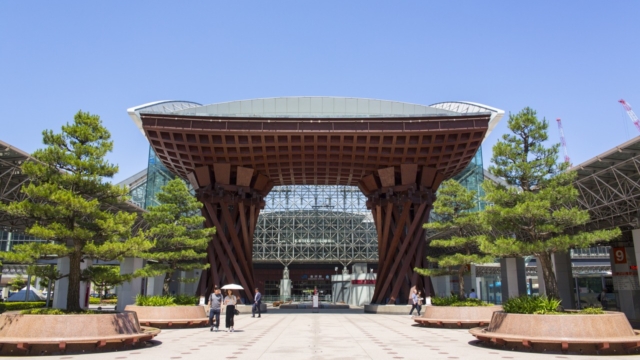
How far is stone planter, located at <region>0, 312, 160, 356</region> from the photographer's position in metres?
12.1

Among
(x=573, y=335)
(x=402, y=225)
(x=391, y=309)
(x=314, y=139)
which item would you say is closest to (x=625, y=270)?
(x=402, y=225)

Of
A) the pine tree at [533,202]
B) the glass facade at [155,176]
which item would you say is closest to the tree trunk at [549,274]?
the pine tree at [533,202]

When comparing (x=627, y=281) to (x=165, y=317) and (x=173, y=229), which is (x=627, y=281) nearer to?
(x=173, y=229)

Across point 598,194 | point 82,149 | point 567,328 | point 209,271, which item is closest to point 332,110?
point 209,271

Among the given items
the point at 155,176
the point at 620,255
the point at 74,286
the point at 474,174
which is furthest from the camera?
the point at 155,176

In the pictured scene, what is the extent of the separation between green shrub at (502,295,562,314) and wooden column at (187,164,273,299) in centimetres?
2193

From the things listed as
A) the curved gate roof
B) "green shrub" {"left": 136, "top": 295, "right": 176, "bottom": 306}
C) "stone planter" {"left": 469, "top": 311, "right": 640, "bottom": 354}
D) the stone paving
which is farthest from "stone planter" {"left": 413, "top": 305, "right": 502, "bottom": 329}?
the curved gate roof

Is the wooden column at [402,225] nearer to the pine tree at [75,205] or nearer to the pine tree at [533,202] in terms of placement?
the pine tree at [533,202]

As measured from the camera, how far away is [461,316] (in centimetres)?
2062

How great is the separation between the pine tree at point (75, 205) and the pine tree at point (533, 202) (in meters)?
11.5

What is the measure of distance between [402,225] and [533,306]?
20.0 m

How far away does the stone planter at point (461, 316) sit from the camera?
2038 centimetres

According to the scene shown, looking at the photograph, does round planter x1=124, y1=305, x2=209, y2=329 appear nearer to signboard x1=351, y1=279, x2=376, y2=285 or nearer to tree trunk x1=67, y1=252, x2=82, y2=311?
tree trunk x1=67, y1=252, x2=82, y2=311

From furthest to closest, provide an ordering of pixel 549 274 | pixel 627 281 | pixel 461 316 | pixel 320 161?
pixel 320 161, pixel 627 281, pixel 461 316, pixel 549 274
